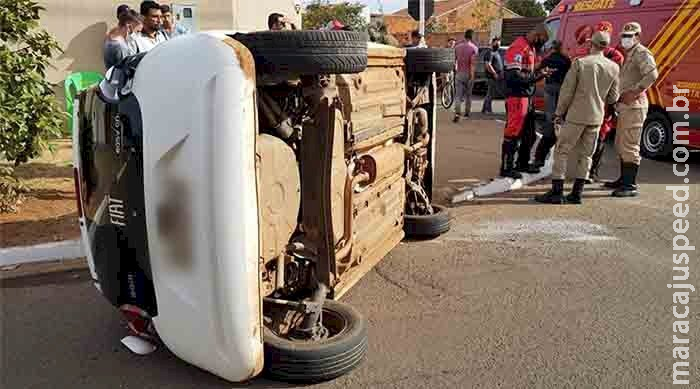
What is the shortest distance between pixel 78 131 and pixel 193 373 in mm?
1341

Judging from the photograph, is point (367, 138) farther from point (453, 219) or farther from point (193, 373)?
point (453, 219)

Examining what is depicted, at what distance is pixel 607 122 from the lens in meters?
7.38

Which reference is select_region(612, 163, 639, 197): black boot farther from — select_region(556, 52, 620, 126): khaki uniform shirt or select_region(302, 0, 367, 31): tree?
select_region(302, 0, 367, 31): tree

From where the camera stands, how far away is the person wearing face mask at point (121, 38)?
559 cm

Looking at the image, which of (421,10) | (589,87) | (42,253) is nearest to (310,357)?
(42,253)

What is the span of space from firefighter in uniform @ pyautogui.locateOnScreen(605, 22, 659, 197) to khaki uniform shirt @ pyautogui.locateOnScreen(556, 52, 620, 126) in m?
0.49

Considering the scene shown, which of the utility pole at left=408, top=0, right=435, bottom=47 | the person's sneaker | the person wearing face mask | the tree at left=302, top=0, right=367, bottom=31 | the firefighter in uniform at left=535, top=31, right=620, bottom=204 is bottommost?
the person's sneaker

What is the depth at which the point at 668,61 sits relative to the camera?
8.78 metres

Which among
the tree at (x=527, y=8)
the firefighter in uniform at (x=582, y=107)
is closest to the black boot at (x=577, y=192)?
the firefighter in uniform at (x=582, y=107)

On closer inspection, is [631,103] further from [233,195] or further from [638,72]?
[233,195]

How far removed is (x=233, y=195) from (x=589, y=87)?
16.5 feet

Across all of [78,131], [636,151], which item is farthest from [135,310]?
[636,151]

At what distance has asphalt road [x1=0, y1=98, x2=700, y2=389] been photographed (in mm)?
3055

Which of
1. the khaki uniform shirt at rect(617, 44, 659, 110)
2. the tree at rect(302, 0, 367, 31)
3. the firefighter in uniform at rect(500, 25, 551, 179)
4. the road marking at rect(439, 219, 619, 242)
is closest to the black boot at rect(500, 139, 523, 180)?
the firefighter in uniform at rect(500, 25, 551, 179)
